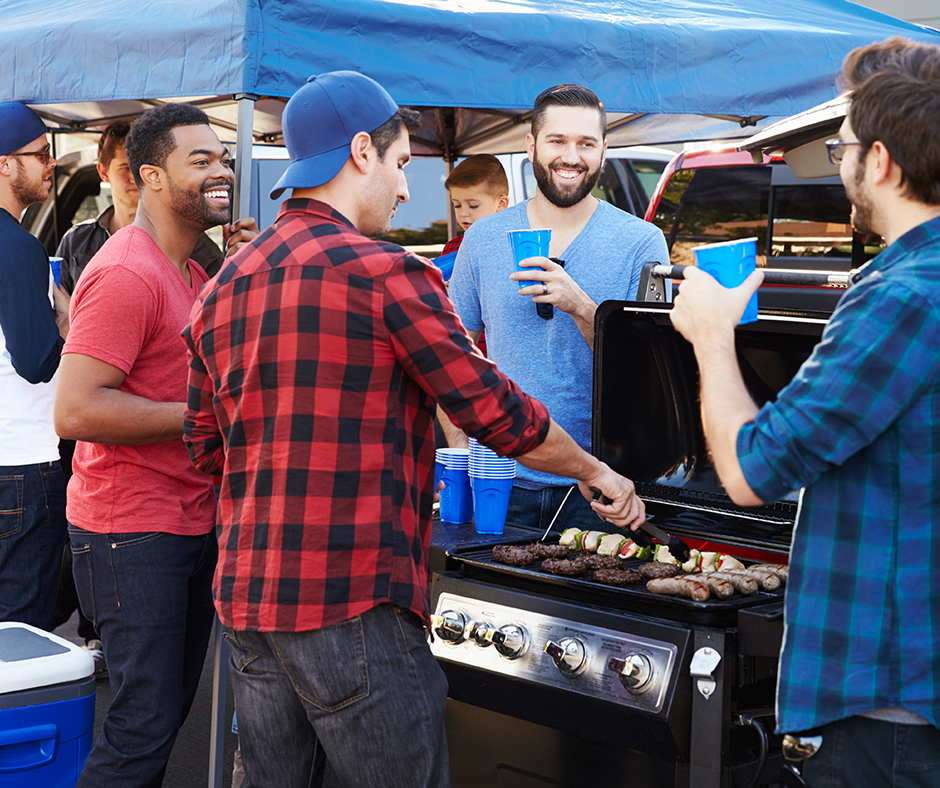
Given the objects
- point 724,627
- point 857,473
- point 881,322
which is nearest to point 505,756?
point 724,627

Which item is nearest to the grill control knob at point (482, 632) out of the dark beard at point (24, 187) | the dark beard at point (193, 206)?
the dark beard at point (193, 206)

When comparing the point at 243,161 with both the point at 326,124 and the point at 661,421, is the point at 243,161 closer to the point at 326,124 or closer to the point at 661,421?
the point at 326,124

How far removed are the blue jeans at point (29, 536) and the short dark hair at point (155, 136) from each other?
1049mm

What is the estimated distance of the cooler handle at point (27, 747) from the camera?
231cm

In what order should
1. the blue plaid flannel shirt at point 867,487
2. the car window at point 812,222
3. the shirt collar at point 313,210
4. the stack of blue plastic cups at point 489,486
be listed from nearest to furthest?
1. the blue plaid flannel shirt at point 867,487
2. the shirt collar at point 313,210
3. the stack of blue plastic cups at point 489,486
4. the car window at point 812,222

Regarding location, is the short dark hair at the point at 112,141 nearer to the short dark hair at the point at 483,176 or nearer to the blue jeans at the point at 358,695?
the short dark hair at the point at 483,176

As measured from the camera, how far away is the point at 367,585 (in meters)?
1.65

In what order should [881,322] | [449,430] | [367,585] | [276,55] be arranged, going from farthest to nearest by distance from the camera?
[449,430], [276,55], [367,585], [881,322]

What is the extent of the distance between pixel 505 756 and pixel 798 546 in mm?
1283

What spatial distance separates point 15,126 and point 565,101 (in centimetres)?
185

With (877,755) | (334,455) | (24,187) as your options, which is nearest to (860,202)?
(877,755)

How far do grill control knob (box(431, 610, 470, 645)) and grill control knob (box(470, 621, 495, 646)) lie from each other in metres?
0.03

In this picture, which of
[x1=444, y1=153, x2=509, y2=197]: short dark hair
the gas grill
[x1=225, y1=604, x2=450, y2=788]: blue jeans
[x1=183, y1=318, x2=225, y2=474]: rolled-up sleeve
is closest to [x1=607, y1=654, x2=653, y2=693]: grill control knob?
the gas grill

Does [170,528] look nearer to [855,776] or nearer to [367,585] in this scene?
[367,585]
